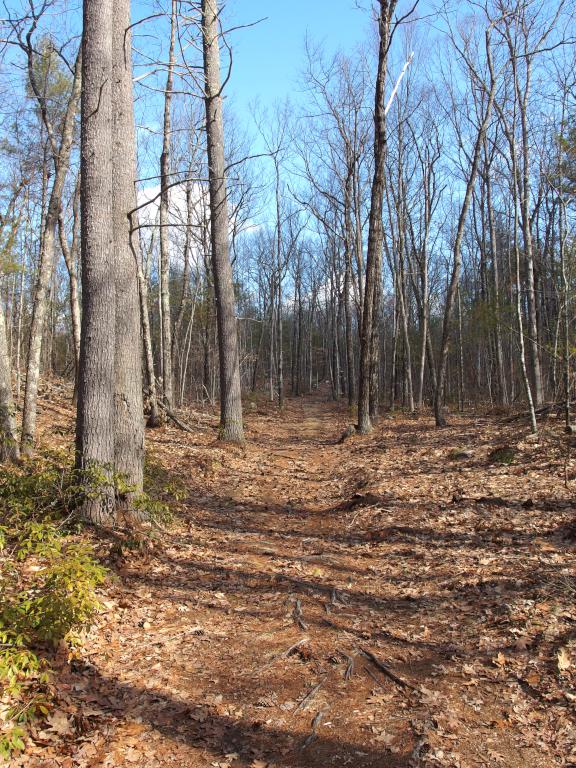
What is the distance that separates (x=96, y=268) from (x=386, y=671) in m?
4.52

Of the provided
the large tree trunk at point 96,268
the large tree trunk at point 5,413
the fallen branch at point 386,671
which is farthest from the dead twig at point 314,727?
the large tree trunk at point 5,413

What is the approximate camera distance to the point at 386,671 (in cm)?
355

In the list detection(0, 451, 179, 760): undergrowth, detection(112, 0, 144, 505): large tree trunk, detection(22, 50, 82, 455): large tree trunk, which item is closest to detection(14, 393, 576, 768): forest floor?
detection(0, 451, 179, 760): undergrowth

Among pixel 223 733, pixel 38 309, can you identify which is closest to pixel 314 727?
pixel 223 733

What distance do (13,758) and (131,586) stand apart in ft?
6.90

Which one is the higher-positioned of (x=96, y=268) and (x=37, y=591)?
(x=96, y=268)

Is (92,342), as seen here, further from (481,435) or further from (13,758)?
(481,435)

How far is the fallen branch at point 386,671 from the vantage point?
11.1 feet

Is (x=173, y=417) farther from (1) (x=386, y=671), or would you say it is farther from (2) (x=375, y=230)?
(1) (x=386, y=671)

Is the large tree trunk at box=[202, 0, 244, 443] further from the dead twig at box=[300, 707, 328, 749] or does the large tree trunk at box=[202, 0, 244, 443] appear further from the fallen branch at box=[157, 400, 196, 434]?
the dead twig at box=[300, 707, 328, 749]

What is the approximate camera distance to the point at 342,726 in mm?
3057

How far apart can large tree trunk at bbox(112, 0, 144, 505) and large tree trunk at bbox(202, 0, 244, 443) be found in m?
4.41

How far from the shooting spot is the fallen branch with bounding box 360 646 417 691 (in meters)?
3.38

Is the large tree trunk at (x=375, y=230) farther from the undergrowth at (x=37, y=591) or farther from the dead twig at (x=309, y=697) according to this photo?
the dead twig at (x=309, y=697)
